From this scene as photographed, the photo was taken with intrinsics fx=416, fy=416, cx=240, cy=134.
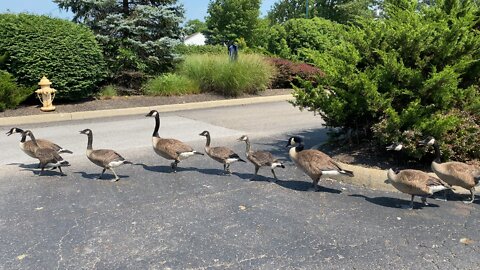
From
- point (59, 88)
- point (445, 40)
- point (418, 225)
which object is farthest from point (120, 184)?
point (59, 88)

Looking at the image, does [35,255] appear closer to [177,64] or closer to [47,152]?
[47,152]

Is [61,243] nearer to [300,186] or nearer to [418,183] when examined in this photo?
[300,186]

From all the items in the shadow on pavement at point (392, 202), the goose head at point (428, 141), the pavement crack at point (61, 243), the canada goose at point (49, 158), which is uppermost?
the goose head at point (428, 141)

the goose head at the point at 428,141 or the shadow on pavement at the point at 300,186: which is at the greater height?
the goose head at the point at 428,141

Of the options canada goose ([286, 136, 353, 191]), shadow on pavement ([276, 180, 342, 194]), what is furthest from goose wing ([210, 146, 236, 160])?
canada goose ([286, 136, 353, 191])

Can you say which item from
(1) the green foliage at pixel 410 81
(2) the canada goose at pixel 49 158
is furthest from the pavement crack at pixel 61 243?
(1) the green foliage at pixel 410 81

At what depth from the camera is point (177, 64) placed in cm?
1886

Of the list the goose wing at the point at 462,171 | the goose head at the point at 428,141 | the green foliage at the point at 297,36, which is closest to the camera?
the goose wing at the point at 462,171

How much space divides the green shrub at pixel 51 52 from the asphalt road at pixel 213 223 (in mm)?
7044

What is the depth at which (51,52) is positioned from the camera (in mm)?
14180

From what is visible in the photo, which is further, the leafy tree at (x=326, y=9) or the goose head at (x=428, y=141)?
the leafy tree at (x=326, y=9)

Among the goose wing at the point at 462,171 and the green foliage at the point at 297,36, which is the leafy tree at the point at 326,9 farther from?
the goose wing at the point at 462,171

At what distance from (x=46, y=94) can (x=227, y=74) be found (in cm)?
707

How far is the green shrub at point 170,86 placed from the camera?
17062 millimetres
